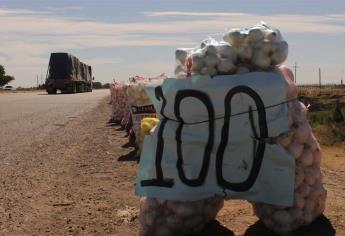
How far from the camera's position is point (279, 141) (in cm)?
420

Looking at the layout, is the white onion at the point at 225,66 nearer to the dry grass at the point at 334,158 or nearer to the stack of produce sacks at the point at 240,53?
the stack of produce sacks at the point at 240,53

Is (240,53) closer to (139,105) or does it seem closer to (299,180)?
(299,180)

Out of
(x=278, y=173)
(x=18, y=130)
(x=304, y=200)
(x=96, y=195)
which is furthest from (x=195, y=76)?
(x=18, y=130)

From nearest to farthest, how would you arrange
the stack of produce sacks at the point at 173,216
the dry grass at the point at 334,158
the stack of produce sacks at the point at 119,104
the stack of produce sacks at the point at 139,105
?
the stack of produce sacks at the point at 173,216, the stack of produce sacks at the point at 139,105, the dry grass at the point at 334,158, the stack of produce sacks at the point at 119,104

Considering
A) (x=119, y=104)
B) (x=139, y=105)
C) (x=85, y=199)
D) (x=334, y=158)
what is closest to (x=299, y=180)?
(x=85, y=199)

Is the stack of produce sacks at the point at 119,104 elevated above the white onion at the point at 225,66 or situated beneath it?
situated beneath

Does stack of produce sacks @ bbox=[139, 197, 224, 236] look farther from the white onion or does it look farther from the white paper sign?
the white onion

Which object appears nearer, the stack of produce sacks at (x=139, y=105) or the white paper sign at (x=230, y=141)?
the white paper sign at (x=230, y=141)

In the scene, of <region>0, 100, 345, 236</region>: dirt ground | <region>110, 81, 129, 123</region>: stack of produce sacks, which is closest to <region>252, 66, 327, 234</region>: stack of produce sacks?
<region>0, 100, 345, 236</region>: dirt ground

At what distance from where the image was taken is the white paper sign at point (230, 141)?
4.16m

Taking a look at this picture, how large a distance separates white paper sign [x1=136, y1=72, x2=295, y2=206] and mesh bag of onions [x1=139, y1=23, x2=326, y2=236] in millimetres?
88

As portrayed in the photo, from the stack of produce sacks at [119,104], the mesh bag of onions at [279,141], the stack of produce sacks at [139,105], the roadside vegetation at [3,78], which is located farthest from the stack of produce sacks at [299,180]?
the roadside vegetation at [3,78]

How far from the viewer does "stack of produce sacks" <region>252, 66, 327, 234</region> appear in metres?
4.23

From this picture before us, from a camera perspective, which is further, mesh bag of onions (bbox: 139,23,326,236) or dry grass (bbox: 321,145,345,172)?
dry grass (bbox: 321,145,345,172)
